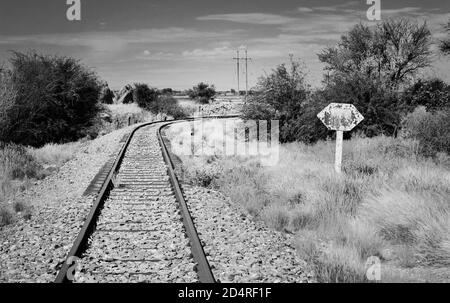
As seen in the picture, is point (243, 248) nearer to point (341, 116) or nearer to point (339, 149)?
point (339, 149)

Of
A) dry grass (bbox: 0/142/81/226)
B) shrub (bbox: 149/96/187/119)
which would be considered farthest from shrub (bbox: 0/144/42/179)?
shrub (bbox: 149/96/187/119)

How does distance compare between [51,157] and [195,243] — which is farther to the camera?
Result: [51,157]

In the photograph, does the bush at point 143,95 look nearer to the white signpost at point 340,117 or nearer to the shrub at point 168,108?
the shrub at point 168,108


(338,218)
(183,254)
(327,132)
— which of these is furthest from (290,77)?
(183,254)

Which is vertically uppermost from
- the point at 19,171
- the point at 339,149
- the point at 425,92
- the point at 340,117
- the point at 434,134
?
the point at 425,92

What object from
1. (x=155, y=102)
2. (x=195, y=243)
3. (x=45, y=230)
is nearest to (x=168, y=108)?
(x=155, y=102)

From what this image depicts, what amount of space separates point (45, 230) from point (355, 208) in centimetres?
585

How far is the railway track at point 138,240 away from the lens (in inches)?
220

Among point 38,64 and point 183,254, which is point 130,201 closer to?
point 183,254

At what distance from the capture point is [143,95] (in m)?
59.6

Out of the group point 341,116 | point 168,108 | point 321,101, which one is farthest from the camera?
point 168,108

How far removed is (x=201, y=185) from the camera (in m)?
11.5

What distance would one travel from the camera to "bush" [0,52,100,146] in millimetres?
20266

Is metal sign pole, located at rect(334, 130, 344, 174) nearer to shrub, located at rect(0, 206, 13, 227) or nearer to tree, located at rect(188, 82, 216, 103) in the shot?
shrub, located at rect(0, 206, 13, 227)
